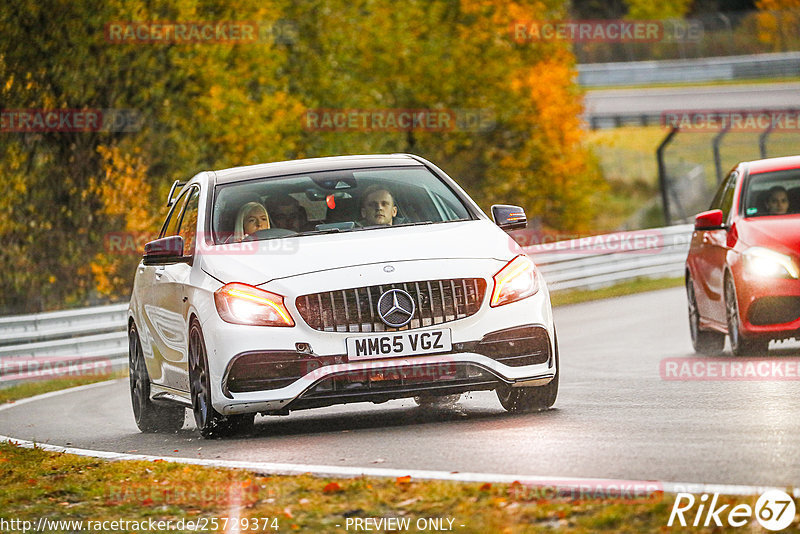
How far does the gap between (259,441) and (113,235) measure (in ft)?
78.7

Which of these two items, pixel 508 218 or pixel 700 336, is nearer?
pixel 508 218

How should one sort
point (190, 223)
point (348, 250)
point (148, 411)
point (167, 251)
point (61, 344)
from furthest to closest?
point (61, 344) < point (148, 411) < point (190, 223) < point (167, 251) < point (348, 250)

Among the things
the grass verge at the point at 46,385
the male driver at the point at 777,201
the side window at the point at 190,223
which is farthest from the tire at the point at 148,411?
the grass verge at the point at 46,385

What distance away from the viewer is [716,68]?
7700cm

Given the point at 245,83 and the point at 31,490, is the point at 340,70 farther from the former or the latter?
the point at 31,490

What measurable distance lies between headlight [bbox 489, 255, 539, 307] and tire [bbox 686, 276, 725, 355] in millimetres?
5311

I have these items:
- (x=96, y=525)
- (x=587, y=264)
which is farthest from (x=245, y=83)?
(x=96, y=525)

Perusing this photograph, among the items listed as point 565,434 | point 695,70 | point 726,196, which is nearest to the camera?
point 565,434

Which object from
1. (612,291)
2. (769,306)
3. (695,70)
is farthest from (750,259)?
(695,70)

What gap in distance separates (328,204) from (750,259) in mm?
4096

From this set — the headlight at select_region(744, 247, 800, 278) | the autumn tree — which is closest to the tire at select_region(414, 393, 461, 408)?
the headlight at select_region(744, 247, 800, 278)

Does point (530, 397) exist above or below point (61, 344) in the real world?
above

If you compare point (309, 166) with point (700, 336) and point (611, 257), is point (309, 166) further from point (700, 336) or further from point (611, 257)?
point (611, 257)

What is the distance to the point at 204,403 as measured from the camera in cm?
981
